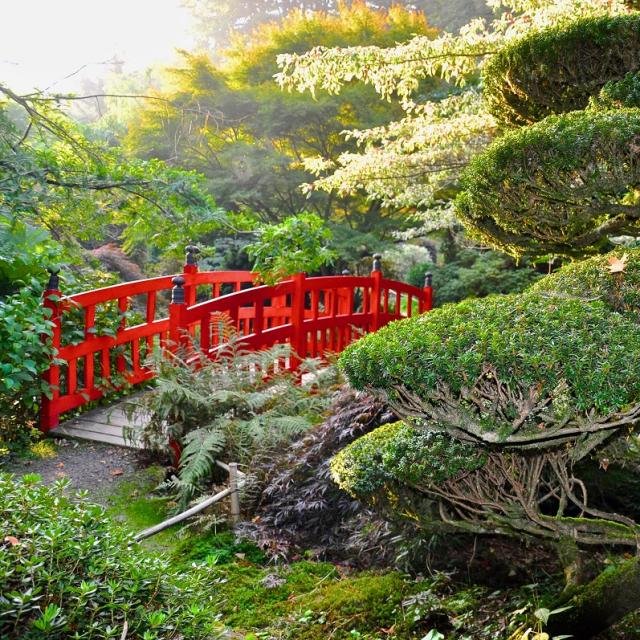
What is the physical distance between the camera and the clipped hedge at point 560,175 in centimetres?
269

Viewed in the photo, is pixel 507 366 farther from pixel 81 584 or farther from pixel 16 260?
pixel 16 260

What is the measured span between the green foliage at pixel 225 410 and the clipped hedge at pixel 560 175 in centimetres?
175

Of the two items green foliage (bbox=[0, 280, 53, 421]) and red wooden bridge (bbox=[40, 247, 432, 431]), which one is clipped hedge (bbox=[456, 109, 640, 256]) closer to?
red wooden bridge (bbox=[40, 247, 432, 431])

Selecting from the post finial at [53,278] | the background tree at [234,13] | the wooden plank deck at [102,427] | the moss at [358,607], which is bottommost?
the moss at [358,607]

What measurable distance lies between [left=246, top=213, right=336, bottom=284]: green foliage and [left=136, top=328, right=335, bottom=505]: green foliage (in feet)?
2.93

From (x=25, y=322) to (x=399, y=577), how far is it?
2.73 metres

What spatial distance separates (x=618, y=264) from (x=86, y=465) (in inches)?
137

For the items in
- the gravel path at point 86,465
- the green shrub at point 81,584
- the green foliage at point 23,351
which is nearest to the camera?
the green shrub at point 81,584

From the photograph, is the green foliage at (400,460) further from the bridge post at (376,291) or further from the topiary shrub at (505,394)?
the bridge post at (376,291)

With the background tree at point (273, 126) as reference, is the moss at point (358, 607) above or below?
below

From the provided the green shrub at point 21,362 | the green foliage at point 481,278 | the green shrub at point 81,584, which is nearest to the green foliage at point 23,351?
the green shrub at point 21,362

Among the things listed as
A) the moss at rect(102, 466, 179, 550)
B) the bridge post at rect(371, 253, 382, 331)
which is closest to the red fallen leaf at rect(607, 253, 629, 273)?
the moss at rect(102, 466, 179, 550)

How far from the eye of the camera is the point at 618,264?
2387 mm

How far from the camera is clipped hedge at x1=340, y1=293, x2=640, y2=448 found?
74.4 inches
